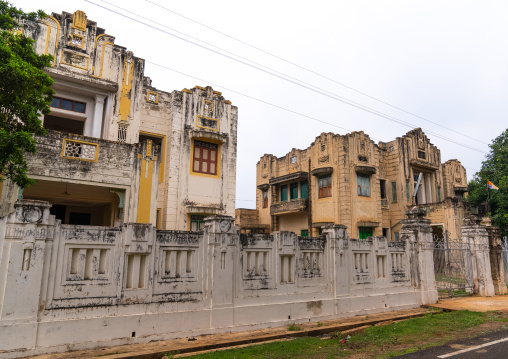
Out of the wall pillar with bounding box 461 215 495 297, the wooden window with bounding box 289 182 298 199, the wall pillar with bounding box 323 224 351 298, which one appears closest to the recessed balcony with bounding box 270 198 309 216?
the wooden window with bounding box 289 182 298 199

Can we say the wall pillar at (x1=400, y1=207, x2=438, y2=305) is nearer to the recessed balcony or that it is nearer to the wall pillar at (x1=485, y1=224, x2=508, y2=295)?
the wall pillar at (x1=485, y1=224, x2=508, y2=295)

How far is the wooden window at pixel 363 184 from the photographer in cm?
2497

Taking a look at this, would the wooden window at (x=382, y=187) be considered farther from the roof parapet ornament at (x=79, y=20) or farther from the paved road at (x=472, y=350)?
the roof parapet ornament at (x=79, y=20)

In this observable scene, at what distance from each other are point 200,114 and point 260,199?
15454mm

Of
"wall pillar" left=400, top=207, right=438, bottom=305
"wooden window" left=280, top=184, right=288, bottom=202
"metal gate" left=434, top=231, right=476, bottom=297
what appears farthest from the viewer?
"wooden window" left=280, top=184, right=288, bottom=202

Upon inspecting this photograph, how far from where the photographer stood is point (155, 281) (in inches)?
274

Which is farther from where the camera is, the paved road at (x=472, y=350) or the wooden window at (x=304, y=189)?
the wooden window at (x=304, y=189)

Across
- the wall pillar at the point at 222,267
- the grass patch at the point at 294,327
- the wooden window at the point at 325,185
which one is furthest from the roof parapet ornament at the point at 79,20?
the wooden window at the point at 325,185

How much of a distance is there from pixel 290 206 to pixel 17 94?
2075 cm

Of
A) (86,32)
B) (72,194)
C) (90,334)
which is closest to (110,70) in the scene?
(86,32)

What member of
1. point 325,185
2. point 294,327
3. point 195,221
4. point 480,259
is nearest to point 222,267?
point 294,327

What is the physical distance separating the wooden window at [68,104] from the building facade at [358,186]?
1497cm

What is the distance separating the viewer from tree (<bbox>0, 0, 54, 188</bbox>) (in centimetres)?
860

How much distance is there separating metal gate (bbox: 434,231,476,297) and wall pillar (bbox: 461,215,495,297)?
175 mm
